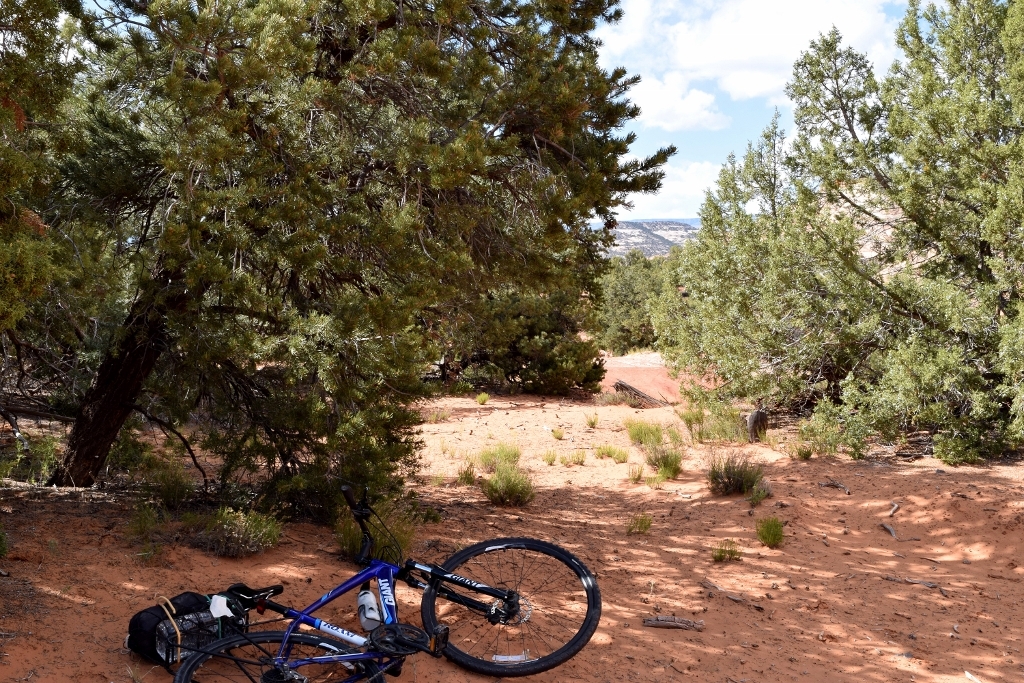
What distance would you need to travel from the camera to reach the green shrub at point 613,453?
35.6 feet

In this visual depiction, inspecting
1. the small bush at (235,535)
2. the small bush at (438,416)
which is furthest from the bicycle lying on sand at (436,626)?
the small bush at (438,416)

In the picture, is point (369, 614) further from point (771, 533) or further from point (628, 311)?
point (628, 311)

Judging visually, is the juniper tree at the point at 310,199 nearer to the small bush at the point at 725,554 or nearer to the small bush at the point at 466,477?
the small bush at the point at 466,477

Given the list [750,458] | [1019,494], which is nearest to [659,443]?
[750,458]

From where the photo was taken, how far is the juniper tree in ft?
16.4

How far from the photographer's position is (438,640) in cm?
408

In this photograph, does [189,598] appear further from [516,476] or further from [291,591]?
[516,476]

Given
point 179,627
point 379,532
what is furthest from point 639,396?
point 179,627

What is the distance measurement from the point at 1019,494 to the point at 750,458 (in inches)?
123

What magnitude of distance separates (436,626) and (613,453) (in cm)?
705

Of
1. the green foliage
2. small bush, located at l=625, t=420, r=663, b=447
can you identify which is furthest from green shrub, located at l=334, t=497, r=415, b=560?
the green foliage

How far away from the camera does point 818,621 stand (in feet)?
20.2

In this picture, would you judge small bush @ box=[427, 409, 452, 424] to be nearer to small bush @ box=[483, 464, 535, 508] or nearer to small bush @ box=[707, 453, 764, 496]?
small bush @ box=[483, 464, 535, 508]

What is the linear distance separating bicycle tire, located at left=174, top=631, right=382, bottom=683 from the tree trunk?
3355 mm
